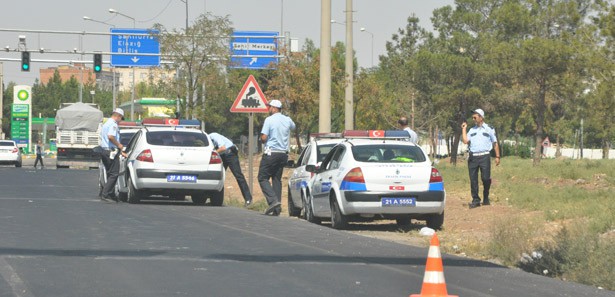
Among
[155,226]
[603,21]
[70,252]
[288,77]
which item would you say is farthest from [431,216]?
[288,77]

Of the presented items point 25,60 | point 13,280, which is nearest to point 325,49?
point 13,280

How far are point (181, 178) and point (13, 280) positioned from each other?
12347 mm

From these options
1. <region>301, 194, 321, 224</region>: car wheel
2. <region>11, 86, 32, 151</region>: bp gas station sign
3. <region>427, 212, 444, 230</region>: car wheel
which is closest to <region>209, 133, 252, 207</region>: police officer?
<region>301, 194, 321, 224</region>: car wheel

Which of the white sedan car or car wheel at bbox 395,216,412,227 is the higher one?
car wheel at bbox 395,216,412,227

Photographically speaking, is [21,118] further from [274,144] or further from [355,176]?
[355,176]

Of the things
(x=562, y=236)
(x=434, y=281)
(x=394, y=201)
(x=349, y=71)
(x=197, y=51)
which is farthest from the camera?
(x=197, y=51)

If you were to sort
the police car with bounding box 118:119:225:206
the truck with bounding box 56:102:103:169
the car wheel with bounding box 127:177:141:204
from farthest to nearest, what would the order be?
1. the truck with bounding box 56:102:103:169
2. the car wheel with bounding box 127:177:141:204
3. the police car with bounding box 118:119:225:206

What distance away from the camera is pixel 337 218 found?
17.0 m

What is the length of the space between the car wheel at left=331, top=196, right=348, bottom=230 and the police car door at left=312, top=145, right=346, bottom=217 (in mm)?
247

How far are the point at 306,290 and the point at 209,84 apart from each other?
133 ft

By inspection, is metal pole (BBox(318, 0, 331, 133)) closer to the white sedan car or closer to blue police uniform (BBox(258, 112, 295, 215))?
blue police uniform (BBox(258, 112, 295, 215))

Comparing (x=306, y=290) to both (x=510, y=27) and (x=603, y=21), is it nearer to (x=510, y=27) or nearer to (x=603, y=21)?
(x=603, y=21)

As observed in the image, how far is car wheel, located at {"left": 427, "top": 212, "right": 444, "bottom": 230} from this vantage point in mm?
17102

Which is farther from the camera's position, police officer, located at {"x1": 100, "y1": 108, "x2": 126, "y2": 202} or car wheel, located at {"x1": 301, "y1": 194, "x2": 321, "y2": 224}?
police officer, located at {"x1": 100, "y1": 108, "x2": 126, "y2": 202}
